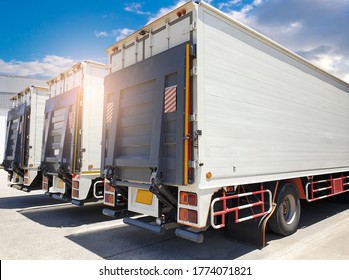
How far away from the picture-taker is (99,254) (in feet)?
14.4

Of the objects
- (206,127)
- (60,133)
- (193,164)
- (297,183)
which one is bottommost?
(297,183)

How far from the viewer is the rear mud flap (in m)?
4.56

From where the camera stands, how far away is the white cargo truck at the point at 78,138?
6.42 metres

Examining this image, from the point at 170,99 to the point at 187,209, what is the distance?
150 cm

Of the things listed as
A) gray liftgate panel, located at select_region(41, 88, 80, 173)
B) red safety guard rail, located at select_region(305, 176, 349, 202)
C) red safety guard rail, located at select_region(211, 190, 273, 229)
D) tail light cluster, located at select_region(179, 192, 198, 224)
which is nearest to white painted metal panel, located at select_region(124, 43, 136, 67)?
gray liftgate panel, located at select_region(41, 88, 80, 173)

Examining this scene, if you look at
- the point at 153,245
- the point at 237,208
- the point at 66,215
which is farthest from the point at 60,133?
the point at 237,208

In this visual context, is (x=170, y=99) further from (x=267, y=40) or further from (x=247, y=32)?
(x=267, y=40)

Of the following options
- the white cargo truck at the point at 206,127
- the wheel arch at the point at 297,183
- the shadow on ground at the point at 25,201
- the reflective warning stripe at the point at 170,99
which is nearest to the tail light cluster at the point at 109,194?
the white cargo truck at the point at 206,127

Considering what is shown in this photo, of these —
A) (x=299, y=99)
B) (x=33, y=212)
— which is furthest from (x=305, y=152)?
(x=33, y=212)

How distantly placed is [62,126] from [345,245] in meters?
6.31

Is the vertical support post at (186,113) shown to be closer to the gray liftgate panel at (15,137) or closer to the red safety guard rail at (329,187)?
the red safety guard rail at (329,187)

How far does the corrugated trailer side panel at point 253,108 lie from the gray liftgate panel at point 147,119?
0.34m

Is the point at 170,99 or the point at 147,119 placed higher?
the point at 170,99

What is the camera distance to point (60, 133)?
279 inches
